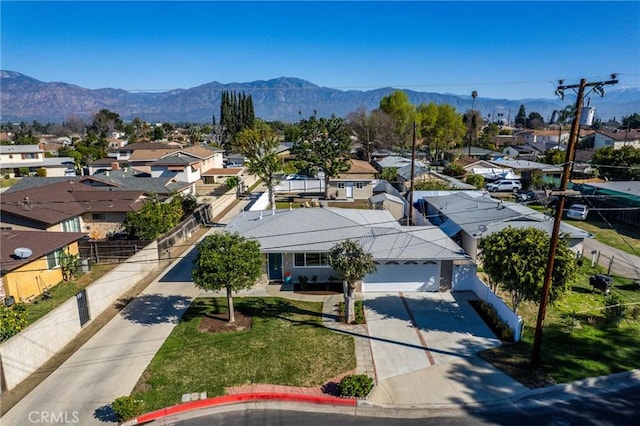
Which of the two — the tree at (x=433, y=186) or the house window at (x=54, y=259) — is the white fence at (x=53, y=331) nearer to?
the house window at (x=54, y=259)

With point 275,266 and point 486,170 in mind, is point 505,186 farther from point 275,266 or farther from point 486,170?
point 275,266

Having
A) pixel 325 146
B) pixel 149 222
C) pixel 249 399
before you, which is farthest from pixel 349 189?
pixel 249 399

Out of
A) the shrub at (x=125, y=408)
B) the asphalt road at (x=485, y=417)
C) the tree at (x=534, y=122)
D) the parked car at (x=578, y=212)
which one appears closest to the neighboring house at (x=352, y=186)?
the parked car at (x=578, y=212)

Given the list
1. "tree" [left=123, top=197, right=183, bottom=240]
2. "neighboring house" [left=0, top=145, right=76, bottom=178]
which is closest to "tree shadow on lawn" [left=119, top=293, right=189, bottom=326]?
"tree" [left=123, top=197, right=183, bottom=240]

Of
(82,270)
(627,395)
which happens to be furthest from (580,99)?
(82,270)

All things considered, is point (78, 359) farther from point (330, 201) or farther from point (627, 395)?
point (330, 201)

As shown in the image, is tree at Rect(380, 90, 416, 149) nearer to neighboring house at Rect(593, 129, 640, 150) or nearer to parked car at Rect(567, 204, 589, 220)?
neighboring house at Rect(593, 129, 640, 150)
